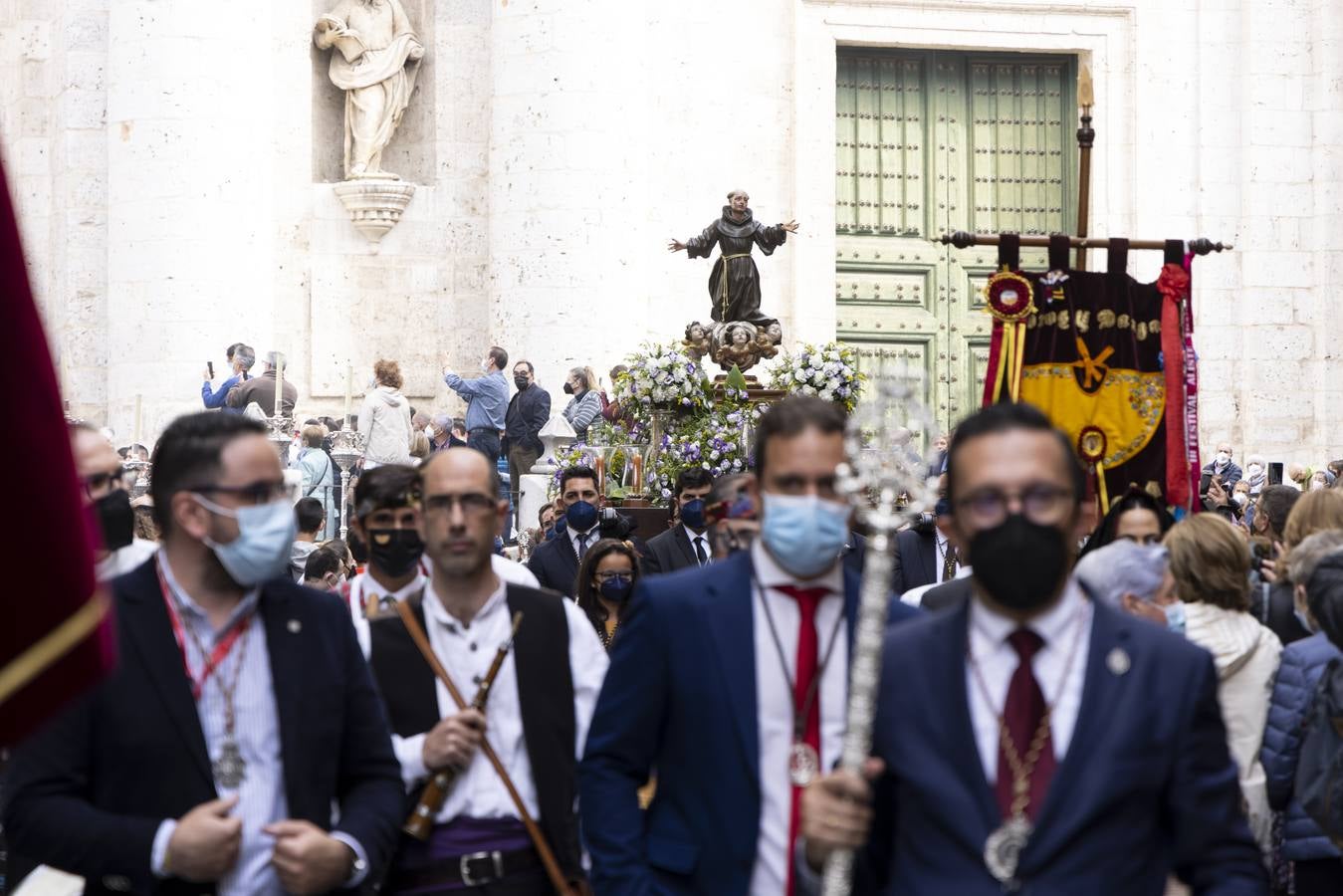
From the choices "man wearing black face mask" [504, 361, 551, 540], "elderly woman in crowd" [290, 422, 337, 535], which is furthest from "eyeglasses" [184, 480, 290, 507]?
"man wearing black face mask" [504, 361, 551, 540]

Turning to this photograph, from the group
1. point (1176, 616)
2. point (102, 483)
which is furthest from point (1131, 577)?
point (102, 483)

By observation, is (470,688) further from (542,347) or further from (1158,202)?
(1158,202)

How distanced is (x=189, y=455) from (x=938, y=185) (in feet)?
62.7

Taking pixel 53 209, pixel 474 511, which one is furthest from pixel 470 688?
pixel 53 209

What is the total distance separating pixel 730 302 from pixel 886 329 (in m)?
6.58

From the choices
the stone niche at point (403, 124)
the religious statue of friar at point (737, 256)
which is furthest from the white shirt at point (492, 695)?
the stone niche at point (403, 124)

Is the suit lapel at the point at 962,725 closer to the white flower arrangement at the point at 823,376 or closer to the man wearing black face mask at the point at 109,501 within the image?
the man wearing black face mask at the point at 109,501

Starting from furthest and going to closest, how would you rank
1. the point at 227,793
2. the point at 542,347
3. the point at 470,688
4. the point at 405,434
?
the point at 542,347 → the point at 405,434 → the point at 470,688 → the point at 227,793

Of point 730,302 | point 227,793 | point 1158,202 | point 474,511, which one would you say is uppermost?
point 1158,202

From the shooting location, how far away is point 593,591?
872 cm

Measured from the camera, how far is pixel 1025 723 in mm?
3457

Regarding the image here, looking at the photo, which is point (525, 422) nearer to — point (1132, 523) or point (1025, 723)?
point (1132, 523)

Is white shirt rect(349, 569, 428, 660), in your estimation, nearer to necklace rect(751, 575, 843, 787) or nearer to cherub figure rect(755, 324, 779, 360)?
necklace rect(751, 575, 843, 787)

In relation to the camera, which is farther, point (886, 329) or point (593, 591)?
point (886, 329)
